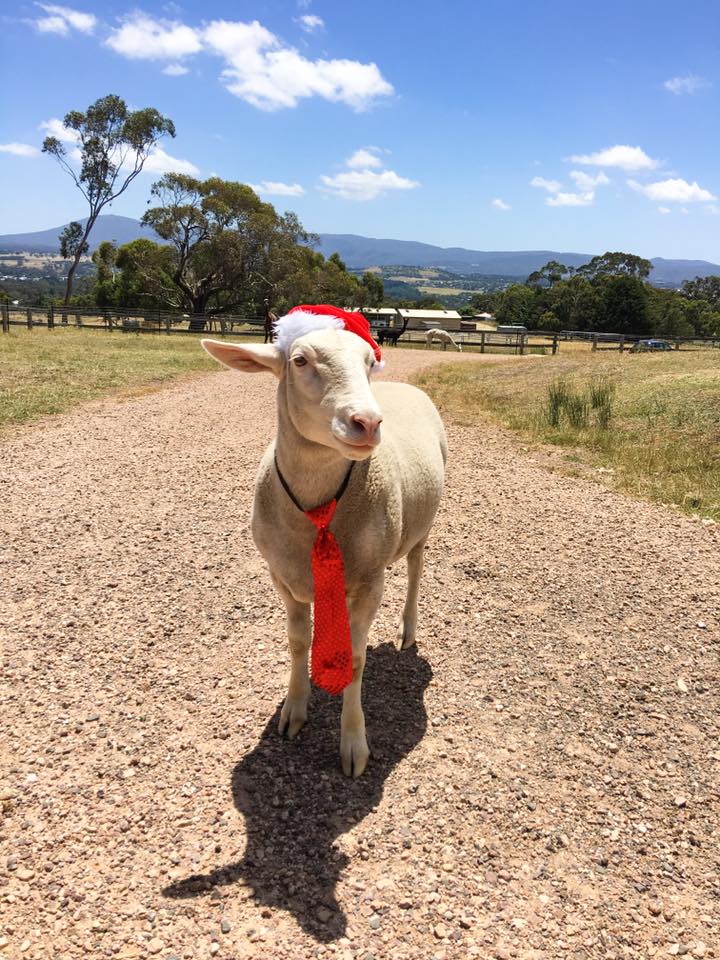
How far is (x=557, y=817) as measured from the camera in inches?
130

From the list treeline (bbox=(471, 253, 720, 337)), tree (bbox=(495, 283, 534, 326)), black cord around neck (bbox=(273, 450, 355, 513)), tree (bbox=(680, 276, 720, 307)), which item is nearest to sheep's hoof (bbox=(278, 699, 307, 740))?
black cord around neck (bbox=(273, 450, 355, 513))

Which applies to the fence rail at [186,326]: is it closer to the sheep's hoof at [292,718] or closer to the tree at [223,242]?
the tree at [223,242]

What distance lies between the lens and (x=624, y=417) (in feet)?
41.0

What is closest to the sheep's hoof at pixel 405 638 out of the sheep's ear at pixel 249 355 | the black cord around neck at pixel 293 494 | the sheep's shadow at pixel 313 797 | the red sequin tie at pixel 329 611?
the sheep's shadow at pixel 313 797

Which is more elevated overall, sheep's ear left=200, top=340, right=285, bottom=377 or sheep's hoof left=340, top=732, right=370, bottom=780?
sheep's ear left=200, top=340, right=285, bottom=377

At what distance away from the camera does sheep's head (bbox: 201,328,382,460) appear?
8.58 ft

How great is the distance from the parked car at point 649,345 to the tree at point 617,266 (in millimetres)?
65889

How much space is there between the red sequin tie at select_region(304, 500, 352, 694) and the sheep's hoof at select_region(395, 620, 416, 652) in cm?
156

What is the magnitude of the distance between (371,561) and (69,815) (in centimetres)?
198

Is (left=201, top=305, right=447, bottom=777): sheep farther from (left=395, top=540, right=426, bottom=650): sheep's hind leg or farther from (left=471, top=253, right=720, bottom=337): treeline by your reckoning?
(left=471, top=253, right=720, bottom=337): treeline

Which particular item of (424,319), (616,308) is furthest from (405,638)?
(616,308)

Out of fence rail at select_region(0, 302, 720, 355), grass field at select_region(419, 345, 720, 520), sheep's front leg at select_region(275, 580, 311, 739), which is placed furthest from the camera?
fence rail at select_region(0, 302, 720, 355)

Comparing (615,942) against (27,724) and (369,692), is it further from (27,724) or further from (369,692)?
(27,724)

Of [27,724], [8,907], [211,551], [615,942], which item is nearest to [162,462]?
[211,551]
